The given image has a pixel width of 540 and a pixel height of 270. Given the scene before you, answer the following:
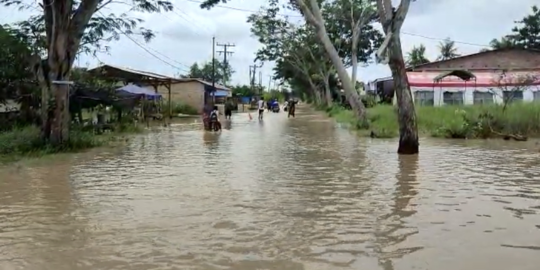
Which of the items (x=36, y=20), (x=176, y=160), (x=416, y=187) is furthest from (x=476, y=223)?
(x=36, y=20)

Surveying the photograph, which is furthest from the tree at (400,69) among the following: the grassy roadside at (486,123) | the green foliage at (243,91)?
the green foliage at (243,91)

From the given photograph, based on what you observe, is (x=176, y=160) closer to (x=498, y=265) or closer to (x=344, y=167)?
(x=344, y=167)

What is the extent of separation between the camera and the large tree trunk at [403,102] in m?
15.6

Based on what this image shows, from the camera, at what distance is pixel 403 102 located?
618 inches

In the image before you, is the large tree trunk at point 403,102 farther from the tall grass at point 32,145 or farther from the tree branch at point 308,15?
the tree branch at point 308,15

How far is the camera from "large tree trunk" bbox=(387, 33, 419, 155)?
51.1 ft

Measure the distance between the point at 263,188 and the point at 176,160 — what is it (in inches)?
207

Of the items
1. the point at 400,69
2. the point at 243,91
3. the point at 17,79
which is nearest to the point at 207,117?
the point at 17,79

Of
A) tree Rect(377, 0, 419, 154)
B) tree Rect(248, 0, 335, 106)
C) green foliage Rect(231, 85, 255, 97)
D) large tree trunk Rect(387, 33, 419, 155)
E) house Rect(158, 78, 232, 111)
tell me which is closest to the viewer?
tree Rect(377, 0, 419, 154)

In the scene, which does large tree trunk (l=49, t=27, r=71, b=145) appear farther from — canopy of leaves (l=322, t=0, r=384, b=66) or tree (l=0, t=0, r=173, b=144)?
canopy of leaves (l=322, t=0, r=384, b=66)

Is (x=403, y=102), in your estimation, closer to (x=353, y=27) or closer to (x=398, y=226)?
(x=398, y=226)

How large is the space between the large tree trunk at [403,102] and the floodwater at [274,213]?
2.94 feet

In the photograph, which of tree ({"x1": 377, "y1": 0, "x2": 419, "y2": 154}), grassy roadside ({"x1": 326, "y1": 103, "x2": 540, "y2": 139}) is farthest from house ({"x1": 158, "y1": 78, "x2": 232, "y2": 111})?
tree ({"x1": 377, "y1": 0, "x2": 419, "y2": 154})

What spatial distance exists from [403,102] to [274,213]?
8673 mm
